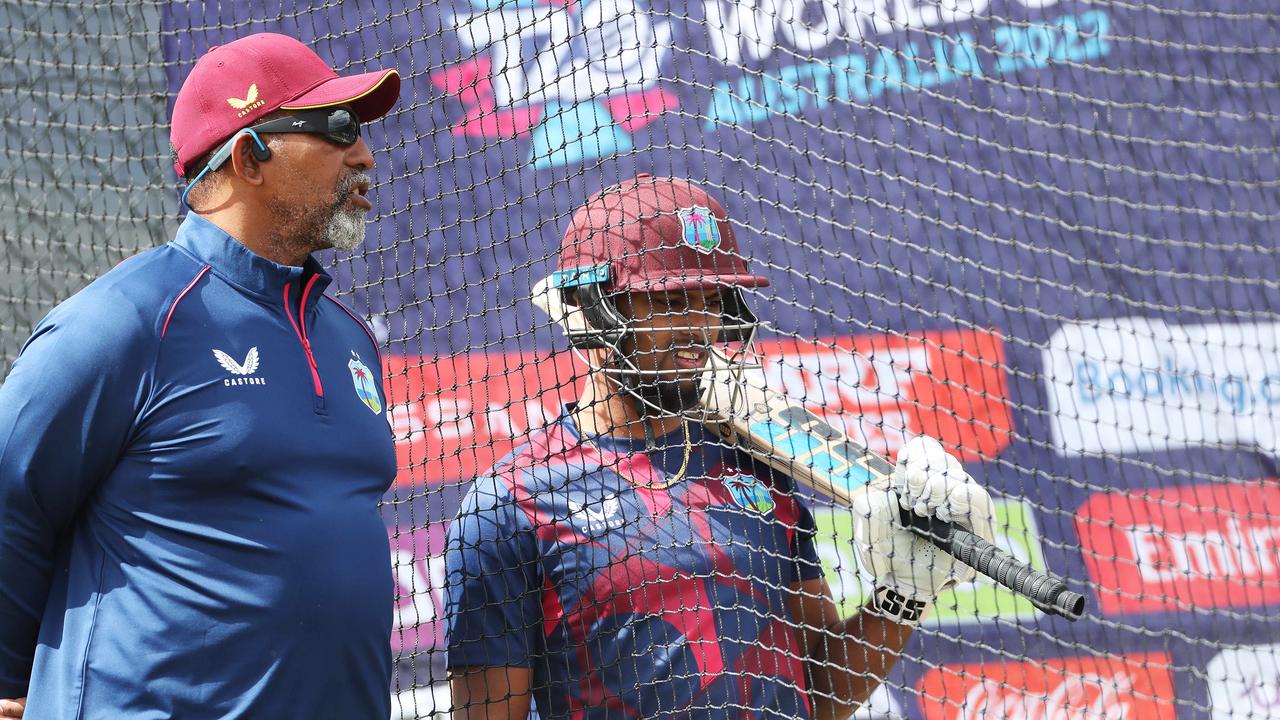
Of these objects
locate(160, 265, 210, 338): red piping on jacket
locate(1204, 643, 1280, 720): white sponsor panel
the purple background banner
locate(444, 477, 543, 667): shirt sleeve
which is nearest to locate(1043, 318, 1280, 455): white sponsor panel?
the purple background banner

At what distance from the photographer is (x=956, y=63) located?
296 centimetres

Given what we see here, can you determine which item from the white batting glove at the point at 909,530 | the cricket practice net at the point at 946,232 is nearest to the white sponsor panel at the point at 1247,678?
the cricket practice net at the point at 946,232

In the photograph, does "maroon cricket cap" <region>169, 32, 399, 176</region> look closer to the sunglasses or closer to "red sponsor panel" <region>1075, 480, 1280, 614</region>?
the sunglasses

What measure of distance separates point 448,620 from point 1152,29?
219 cm

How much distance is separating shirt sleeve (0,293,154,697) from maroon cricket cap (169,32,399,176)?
326 mm

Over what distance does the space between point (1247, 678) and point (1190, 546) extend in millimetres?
325

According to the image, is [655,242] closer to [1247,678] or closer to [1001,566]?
[1001,566]

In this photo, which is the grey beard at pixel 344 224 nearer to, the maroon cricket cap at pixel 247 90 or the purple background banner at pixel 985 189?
the maroon cricket cap at pixel 247 90

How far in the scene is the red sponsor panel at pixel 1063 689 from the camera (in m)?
2.89

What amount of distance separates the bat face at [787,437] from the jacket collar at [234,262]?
2.28 ft

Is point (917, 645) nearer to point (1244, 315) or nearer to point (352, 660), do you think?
point (1244, 315)

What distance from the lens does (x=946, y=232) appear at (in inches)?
115

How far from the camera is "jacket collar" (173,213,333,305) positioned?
162 centimetres

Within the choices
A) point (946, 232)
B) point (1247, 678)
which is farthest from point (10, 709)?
point (1247, 678)
